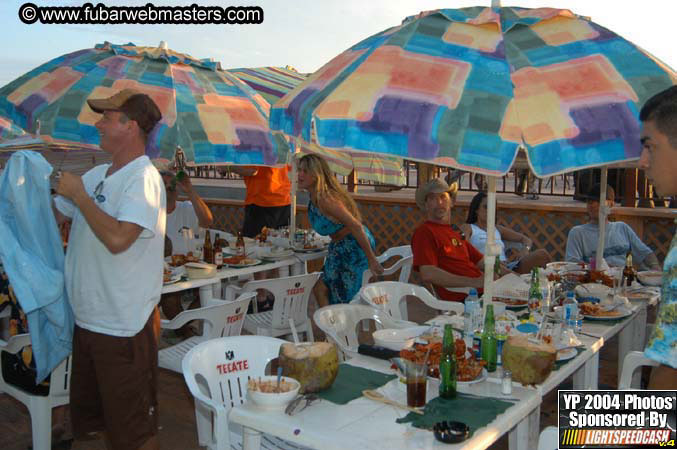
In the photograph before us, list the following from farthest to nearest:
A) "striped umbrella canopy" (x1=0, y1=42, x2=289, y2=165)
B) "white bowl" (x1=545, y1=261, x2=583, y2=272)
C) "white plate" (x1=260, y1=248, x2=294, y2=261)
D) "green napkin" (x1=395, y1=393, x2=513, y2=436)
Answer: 1. "white plate" (x1=260, y1=248, x2=294, y2=261)
2. "white bowl" (x1=545, y1=261, x2=583, y2=272)
3. "striped umbrella canopy" (x1=0, y1=42, x2=289, y2=165)
4. "green napkin" (x1=395, y1=393, x2=513, y2=436)

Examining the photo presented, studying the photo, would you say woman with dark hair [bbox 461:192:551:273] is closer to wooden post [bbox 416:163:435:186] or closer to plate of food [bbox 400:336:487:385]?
plate of food [bbox 400:336:487:385]

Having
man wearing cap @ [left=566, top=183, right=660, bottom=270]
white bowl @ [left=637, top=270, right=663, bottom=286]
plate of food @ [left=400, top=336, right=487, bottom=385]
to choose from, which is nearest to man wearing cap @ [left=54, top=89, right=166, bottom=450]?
plate of food @ [left=400, top=336, right=487, bottom=385]

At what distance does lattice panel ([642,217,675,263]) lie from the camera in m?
7.73

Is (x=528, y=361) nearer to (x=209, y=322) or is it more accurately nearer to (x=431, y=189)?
(x=209, y=322)

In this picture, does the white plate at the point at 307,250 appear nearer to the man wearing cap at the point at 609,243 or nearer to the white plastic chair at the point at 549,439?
the man wearing cap at the point at 609,243

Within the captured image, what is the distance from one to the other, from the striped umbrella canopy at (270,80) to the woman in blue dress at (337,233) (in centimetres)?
89

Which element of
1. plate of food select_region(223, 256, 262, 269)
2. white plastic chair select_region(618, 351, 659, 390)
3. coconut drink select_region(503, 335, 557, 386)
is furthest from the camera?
plate of food select_region(223, 256, 262, 269)

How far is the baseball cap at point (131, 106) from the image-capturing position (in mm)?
2783

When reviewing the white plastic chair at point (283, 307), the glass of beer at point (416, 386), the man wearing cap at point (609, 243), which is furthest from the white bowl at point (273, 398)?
the man wearing cap at point (609, 243)

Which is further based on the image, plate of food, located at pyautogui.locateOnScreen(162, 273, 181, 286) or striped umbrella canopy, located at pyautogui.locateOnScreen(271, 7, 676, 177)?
plate of food, located at pyautogui.locateOnScreen(162, 273, 181, 286)

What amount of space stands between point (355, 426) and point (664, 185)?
4.12ft

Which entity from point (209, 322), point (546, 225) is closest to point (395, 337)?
point (209, 322)

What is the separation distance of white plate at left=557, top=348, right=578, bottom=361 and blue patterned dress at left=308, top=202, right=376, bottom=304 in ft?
8.15

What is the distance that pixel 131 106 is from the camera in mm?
2805
